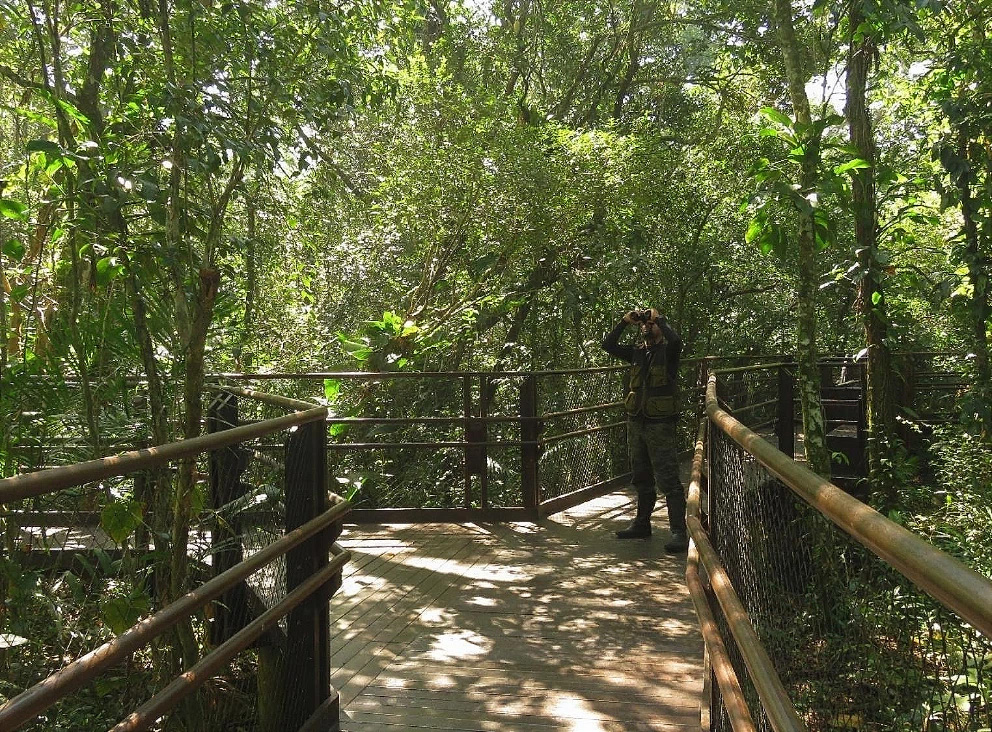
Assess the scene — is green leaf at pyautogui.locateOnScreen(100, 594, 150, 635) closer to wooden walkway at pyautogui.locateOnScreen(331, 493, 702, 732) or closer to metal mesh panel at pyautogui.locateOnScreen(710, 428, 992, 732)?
wooden walkway at pyautogui.locateOnScreen(331, 493, 702, 732)

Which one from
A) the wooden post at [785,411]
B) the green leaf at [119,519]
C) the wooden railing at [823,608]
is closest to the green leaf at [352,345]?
the wooden post at [785,411]

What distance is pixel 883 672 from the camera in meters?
1.88

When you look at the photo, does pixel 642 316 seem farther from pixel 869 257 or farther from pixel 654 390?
pixel 869 257

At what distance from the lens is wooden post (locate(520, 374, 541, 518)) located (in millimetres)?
8727

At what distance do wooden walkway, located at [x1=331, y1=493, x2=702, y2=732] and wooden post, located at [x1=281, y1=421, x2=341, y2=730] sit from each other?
1.08 ft

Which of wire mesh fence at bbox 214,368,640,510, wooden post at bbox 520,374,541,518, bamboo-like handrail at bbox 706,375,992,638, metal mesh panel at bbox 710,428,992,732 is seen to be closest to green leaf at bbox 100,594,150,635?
metal mesh panel at bbox 710,428,992,732

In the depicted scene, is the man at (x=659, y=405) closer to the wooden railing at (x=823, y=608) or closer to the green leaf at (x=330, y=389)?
the wooden railing at (x=823, y=608)

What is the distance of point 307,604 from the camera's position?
3.92m

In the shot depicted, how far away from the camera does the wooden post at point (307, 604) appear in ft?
12.4

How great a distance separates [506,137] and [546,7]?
15.7 ft

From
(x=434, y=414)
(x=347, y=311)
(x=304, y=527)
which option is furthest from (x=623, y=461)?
(x=304, y=527)

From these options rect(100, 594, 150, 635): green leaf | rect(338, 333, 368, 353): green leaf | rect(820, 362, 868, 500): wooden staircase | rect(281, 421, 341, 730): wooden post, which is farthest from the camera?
rect(338, 333, 368, 353): green leaf

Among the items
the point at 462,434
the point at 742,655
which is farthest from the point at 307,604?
the point at 462,434

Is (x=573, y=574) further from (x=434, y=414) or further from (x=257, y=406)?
(x=434, y=414)
